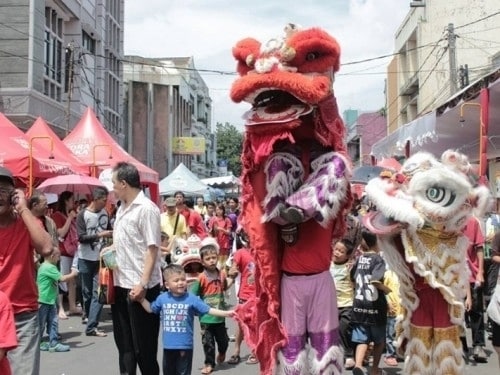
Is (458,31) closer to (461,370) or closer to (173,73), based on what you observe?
(461,370)

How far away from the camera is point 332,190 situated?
12.2 feet

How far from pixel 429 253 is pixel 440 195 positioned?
16.7 inches

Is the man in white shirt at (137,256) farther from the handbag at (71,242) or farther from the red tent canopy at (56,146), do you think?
the red tent canopy at (56,146)

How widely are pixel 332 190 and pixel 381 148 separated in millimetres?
13653

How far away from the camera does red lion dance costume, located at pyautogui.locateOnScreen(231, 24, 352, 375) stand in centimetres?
373

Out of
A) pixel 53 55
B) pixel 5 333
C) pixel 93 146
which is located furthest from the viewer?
pixel 53 55

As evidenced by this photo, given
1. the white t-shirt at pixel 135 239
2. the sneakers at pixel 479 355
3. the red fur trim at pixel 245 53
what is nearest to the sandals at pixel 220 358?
the white t-shirt at pixel 135 239

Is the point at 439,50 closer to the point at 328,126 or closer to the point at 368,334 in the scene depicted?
the point at 368,334

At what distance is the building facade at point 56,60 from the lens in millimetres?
18328

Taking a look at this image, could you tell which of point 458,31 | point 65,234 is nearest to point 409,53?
point 458,31

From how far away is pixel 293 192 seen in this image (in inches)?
149

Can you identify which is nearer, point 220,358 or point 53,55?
point 220,358

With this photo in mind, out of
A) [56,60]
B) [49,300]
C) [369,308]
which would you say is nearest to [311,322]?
[369,308]

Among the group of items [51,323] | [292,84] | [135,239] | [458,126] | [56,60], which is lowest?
[51,323]
